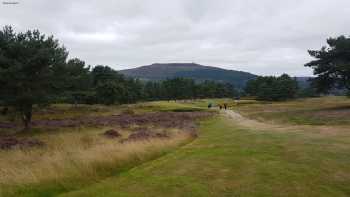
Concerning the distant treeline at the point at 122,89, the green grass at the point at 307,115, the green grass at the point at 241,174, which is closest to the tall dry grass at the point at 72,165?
the green grass at the point at 241,174

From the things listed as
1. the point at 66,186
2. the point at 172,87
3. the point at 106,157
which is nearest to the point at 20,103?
the point at 106,157

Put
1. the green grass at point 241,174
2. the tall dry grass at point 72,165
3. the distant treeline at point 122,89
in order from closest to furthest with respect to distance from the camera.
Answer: the green grass at point 241,174
the tall dry grass at point 72,165
the distant treeline at point 122,89

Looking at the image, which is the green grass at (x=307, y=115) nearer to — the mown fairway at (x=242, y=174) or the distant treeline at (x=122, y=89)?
the mown fairway at (x=242, y=174)

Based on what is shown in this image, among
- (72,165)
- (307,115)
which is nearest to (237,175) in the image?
(72,165)

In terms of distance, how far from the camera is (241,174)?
10.7 metres

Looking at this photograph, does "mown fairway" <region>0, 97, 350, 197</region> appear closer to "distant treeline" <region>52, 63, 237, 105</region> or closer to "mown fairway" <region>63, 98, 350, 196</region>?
"mown fairway" <region>63, 98, 350, 196</region>

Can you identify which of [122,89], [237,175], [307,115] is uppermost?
[122,89]

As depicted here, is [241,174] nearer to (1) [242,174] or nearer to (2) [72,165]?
(1) [242,174]

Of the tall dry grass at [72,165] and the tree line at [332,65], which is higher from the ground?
the tree line at [332,65]

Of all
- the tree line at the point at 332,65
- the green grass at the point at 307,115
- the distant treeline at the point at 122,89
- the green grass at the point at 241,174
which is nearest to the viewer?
the green grass at the point at 241,174

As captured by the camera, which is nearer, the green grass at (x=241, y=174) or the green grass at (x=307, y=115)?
the green grass at (x=241, y=174)

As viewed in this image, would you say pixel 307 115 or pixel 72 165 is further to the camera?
pixel 307 115

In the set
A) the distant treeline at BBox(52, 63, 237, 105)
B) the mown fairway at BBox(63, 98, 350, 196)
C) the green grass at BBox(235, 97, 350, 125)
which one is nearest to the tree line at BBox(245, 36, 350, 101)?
the green grass at BBox(235, 97, 350, 125)

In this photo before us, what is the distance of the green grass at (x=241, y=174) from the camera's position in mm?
9047
